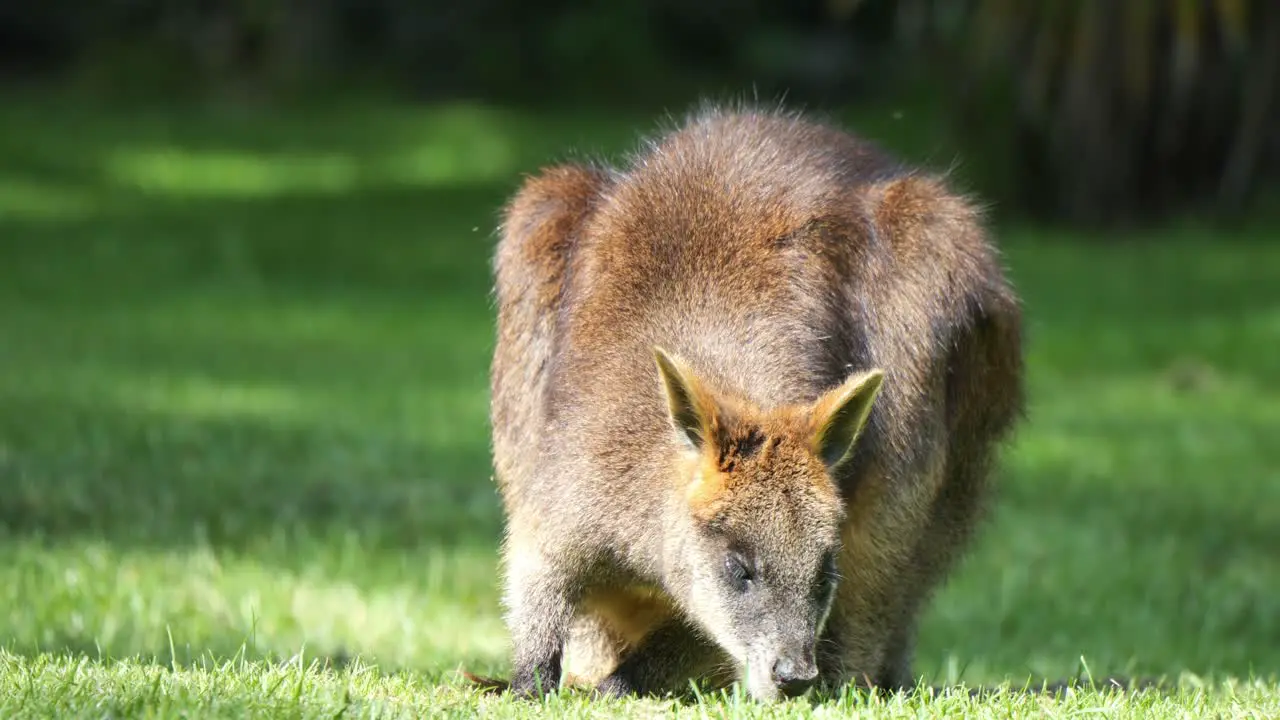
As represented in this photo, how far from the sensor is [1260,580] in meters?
7.60

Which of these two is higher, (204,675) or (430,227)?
(204,675)

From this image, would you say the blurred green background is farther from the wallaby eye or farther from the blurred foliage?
the wallaby eye

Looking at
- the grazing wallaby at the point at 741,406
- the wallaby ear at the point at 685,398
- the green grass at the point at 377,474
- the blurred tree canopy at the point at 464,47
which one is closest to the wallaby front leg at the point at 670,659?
the grazing wallaby at the point at 741,406

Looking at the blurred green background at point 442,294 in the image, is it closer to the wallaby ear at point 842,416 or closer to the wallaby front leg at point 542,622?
the wallaby front leg at point 542,622

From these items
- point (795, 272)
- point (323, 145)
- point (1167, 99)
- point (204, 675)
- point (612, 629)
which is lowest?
point (323, 145)

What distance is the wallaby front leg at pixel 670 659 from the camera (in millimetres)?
4566

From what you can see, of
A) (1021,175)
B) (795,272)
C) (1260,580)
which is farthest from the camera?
(1021,175)

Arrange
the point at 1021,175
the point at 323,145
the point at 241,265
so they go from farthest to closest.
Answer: the point at 323,145 < the point at 1021,175 < the point at 241,265

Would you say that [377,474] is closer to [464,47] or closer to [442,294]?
[442,294]

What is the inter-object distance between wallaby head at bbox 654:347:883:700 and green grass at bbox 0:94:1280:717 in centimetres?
21

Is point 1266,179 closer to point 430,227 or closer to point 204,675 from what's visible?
point 430,227

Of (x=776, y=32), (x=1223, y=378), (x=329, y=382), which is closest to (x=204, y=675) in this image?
(x=329, y=382)

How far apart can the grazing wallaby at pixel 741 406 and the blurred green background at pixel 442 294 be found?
485mm

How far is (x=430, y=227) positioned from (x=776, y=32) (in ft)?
28.1
